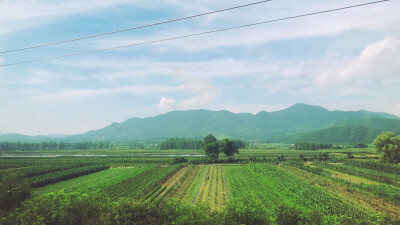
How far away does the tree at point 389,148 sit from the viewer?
5038 centimetres

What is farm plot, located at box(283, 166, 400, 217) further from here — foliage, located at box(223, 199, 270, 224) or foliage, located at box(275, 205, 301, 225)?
foliage, located at box(223, 199, 270, 224)

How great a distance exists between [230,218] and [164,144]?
150 metres

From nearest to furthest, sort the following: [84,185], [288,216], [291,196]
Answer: [288,216] → [291,196] → [84,185]

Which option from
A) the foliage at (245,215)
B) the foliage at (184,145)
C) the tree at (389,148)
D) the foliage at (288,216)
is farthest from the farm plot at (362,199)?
the foliage at (184,145)

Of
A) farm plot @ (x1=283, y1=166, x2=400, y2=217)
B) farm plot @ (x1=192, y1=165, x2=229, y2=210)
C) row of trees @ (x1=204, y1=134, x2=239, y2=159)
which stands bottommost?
farm plot @ (x1=283, y1=166, x2=400, y2=217)

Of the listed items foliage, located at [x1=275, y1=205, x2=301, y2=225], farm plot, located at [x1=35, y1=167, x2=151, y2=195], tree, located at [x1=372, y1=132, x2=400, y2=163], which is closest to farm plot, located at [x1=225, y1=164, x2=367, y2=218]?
foliage, located at [x1=275, y1=205, x2=301, y2=225]

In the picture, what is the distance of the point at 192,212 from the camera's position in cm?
920

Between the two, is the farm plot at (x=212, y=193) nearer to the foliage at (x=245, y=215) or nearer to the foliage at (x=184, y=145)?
the foliage at (x=245, y=215)

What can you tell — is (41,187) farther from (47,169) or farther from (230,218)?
(230,218)

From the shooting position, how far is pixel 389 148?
5016 cm

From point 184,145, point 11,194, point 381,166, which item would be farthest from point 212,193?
point 184,145

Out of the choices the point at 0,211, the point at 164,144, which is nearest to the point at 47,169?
the point at 0,211

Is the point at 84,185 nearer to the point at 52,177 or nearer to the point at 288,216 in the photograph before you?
the point at 52,177

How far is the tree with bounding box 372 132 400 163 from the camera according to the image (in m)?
50.4
